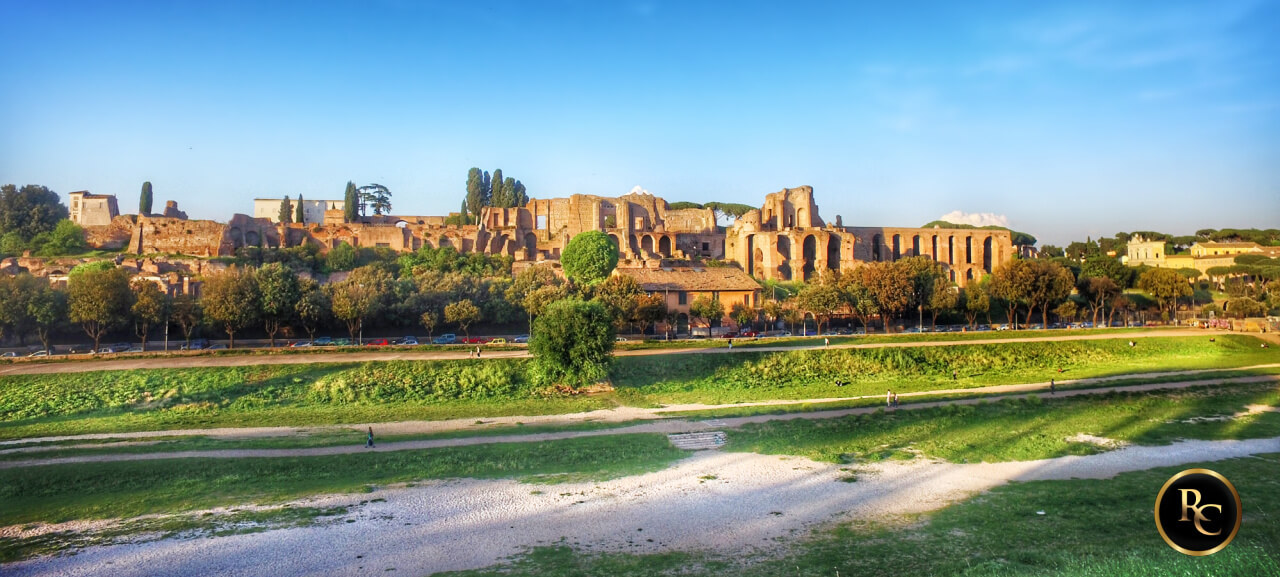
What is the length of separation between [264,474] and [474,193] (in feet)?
192

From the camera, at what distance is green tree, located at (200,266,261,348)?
108ft

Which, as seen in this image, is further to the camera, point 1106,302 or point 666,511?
point 1106,302

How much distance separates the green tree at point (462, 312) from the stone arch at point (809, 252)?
3433 cm

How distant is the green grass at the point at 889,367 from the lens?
Answer: 2859 cm

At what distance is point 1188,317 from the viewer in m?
53.6

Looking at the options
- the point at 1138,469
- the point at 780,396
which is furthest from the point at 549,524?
the point at 780,396

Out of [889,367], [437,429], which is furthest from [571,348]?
[889,367]

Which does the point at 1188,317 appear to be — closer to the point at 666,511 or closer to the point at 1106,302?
the point at 1106,302

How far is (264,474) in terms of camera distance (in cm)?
1587

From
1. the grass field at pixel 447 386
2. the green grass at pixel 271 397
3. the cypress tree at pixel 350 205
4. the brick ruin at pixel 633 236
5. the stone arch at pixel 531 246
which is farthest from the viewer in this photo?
the cypress tree at pixel 350 205

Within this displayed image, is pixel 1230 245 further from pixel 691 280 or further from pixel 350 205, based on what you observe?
pixel 350 205

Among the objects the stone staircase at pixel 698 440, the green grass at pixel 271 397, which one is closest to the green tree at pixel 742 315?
the green grass at pixel 271 397

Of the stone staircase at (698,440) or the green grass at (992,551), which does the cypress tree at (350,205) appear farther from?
Result: the green grass at (992,551)

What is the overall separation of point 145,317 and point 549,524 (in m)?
29.2
